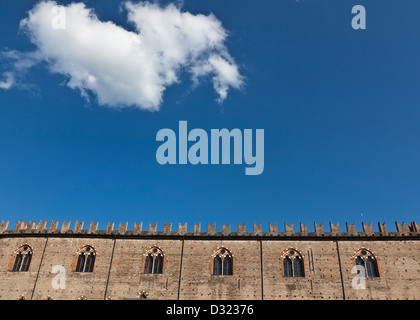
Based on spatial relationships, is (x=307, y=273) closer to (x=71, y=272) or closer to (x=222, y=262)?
(x=222, y=262)

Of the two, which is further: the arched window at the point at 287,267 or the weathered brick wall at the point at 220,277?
the arched window at the point at 287,267

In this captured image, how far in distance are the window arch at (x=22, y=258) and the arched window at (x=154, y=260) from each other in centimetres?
1036

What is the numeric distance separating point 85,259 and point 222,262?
471 inches

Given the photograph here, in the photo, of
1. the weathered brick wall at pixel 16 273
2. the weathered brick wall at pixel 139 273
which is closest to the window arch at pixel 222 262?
the weathered brick wall at pixel 139 273

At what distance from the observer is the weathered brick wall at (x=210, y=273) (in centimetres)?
2706

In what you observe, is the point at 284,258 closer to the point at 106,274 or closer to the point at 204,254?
the point at 204,254

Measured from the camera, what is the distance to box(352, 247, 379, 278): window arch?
2749cm

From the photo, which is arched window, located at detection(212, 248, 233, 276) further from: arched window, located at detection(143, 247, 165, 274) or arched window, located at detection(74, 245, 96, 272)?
arched window, located at detection(74, 245, 96, 272)

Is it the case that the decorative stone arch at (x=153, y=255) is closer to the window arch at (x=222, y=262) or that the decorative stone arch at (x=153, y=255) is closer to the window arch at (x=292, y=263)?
the window arch at (x=222, y=262)

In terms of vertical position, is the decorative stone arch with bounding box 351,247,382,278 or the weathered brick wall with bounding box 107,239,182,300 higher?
the decorative stone arch with bounding box 351,247,382,278

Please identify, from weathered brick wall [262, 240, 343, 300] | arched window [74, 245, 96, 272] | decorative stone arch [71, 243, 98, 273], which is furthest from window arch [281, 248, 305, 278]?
arched window [74, 245, 96, 272]

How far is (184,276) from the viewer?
28.0 meters

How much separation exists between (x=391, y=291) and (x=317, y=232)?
6996 mm
